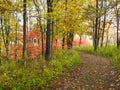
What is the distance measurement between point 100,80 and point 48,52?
560 cm

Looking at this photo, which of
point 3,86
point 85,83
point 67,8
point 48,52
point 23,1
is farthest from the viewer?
point 67,8

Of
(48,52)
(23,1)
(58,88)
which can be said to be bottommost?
(58,88)

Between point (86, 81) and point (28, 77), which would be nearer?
point (28, 77)

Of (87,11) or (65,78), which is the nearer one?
(65,78)

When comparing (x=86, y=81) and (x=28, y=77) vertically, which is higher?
(x=28, y=77)

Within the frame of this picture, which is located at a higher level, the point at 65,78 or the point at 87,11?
the point at 87,11

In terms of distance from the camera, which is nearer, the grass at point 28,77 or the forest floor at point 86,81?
the grass at point 28,77

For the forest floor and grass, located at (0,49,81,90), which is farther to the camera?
the forest floor

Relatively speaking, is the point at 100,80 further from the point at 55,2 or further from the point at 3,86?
the point at 55,2

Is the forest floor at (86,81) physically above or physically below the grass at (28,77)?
below

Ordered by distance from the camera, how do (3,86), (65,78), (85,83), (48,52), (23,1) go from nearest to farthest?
(3,86)
(85,83)
(65,78)
(23,1)
(48,52)

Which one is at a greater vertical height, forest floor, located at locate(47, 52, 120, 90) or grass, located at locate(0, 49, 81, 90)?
grass, located at locate(0, 49, 81, 90)

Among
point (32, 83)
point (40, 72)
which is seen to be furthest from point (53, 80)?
point (32, 83)

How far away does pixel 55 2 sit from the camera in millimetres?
16422
